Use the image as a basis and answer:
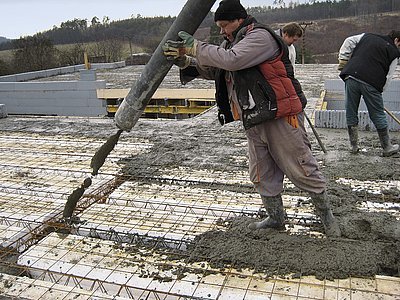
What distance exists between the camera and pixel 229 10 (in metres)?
2.42

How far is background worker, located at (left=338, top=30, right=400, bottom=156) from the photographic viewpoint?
421cm

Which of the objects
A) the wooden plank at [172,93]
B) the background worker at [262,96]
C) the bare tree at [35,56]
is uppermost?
the bare tree at [35,56]

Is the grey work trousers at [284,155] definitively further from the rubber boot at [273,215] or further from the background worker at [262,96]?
the rubber boot at [273,215]

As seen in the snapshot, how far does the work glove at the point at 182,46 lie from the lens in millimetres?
2461

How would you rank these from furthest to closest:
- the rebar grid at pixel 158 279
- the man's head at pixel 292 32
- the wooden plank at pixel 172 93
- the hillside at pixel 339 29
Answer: the hillside at pixel 339 29 < the wooden plank at pixel 172 93 < the man's head at pixel 292 32 < the rebar grid at pixel 158 279

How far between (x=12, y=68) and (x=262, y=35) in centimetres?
2129

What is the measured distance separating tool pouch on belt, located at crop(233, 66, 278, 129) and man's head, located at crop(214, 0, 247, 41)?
29 cm

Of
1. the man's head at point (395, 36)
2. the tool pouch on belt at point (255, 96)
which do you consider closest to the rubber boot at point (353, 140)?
the man's head at point (395, 36)

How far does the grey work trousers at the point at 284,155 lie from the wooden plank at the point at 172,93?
718 centimetres

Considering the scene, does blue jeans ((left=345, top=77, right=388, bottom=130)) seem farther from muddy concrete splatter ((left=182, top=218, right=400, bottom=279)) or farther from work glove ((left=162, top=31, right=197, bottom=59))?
work glove ((left=162, top=31, right=197, bottom=59))

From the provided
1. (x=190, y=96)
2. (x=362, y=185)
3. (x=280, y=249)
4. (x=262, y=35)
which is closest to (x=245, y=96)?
(x=262, y=35)

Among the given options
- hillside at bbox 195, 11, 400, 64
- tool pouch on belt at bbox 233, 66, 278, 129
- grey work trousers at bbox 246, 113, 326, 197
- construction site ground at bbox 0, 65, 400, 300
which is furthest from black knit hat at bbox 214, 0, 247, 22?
hillside at bbox 195, 11, 400, 64

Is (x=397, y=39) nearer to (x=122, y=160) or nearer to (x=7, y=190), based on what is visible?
(x=122, y=160)

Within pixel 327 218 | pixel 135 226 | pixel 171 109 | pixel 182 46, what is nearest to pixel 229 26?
pixel 182 46
